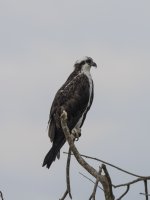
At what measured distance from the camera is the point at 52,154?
41.5ft

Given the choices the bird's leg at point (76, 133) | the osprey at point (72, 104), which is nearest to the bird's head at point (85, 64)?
the osprey at point (72, 104)

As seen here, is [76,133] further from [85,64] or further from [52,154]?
[85,64]

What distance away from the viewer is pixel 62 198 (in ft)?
16.3

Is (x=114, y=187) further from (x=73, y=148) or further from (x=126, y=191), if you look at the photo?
(x=73, y=148)

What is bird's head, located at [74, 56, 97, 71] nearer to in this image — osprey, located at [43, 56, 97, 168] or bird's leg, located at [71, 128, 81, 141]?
osprey, located at [43, 56, 97, 168]

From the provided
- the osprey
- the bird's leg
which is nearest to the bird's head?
the osprey

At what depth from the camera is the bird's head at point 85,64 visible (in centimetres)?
1514

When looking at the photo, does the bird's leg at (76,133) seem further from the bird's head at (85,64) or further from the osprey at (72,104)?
the bird's head at (85,64)

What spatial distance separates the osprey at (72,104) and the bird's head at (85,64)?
51mm

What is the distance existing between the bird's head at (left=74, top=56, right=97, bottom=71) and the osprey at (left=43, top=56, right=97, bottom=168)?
0.17 feet

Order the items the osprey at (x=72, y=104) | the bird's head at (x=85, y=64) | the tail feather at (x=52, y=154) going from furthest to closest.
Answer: the bird's head at (x=85, y=64) < the osprey at (x=72, y=104) < the tail feather at (x=52, y=154)

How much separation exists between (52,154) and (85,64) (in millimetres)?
3329

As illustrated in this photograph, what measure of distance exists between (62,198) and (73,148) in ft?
1.83

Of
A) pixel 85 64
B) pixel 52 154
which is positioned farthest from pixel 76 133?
pixel 85 64
